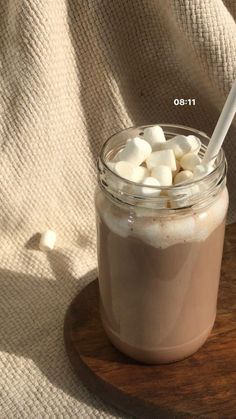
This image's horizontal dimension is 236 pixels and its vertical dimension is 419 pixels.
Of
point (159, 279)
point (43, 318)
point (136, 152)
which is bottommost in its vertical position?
point (43, 318)

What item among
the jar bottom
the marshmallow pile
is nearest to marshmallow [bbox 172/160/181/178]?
the marshmallow pile

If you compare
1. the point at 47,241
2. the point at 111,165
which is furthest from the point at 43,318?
the point at 111,165

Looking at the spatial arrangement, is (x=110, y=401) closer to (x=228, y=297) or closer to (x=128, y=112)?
(x=228, y=297)

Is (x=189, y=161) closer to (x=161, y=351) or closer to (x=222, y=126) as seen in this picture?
(x=222, y=126)

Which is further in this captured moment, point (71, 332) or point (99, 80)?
point (99, 80)

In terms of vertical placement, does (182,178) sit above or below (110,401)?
above

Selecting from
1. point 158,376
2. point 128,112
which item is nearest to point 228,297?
point 158,376
